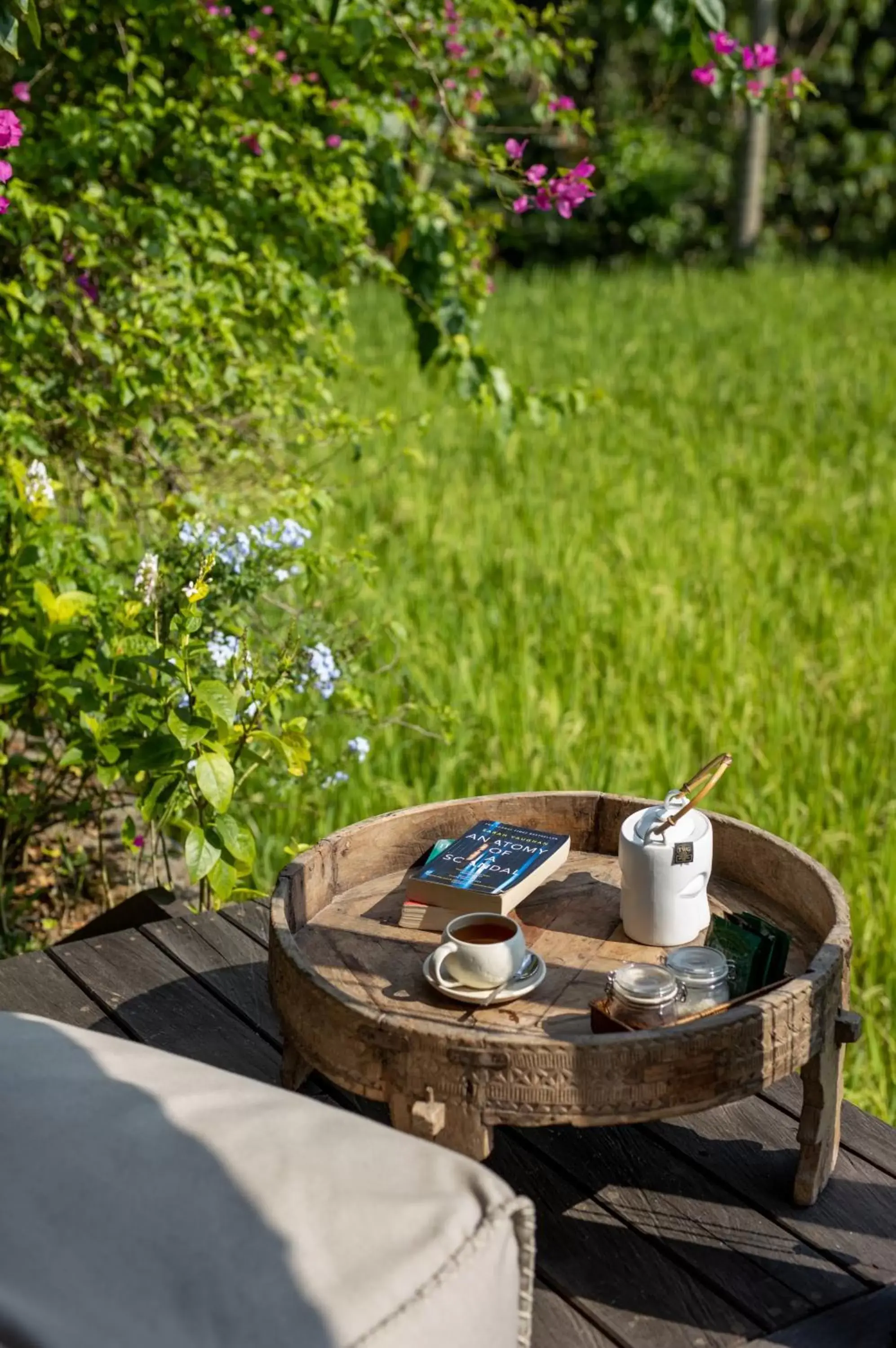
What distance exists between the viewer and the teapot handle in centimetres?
176

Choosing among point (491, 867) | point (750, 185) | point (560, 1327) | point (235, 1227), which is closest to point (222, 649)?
point (491, 867)

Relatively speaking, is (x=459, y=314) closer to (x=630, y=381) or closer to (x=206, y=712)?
(x=206, y=712)

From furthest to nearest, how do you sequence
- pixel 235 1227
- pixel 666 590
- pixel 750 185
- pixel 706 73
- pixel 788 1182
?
pixel 750 185
pixel 666 590
pixel 706 73
pixel 788 1182
pixel 235 1227

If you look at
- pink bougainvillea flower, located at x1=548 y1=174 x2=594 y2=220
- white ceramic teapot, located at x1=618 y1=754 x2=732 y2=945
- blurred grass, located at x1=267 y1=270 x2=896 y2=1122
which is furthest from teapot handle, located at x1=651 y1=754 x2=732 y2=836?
pink bougainvillea flower, located at x1=548 y1=174 x2=594 y2=220

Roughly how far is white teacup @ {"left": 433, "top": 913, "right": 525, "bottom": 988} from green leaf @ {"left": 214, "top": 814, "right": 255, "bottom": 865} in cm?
58

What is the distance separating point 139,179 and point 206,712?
69.3 inches

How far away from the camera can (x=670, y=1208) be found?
169 cm

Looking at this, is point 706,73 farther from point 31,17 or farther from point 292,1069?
point 292,1069

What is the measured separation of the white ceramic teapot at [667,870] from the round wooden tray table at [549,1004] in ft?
0.14

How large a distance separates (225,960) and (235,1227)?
1.17 metres

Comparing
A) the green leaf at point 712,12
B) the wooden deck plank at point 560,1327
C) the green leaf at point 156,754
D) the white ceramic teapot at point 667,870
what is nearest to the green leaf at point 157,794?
the green leaf at point 156,754

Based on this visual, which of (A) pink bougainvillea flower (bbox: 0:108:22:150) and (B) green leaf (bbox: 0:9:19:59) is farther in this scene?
(A) pink bougainvillea flower (bbox: 0:108:22:150)

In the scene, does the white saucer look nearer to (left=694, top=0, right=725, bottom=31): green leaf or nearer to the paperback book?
the paperback book

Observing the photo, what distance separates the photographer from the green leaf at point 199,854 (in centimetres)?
216
